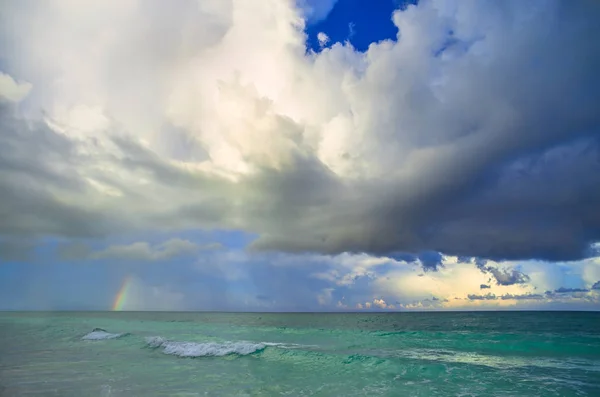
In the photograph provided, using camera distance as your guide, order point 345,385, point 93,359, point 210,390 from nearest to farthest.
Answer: point 210,390, point 345,385, point 93,359

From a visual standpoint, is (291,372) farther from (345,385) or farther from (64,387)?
(64,387)

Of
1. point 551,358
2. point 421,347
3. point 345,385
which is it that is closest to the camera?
point 345,385

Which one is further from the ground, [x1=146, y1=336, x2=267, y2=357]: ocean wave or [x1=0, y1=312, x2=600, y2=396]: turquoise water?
[x1=146, y1=336, x2=267, y2=357]: ocean wave

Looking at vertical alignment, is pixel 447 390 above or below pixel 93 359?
below

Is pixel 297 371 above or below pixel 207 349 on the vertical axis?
below

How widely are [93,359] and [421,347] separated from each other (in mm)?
26003

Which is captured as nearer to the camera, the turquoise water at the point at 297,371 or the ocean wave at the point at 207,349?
the turquoise water at the point at 297,371

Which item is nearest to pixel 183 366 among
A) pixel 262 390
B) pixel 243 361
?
pixel 243 361

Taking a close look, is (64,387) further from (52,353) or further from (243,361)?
(52,353)

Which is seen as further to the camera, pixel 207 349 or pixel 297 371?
pixel 207 349

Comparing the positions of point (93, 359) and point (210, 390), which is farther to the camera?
point (93, 359)

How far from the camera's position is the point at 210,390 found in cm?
1565

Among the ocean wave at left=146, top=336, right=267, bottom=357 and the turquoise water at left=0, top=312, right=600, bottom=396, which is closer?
the turquoise water at left=0, top=312, right=600, bottom=396

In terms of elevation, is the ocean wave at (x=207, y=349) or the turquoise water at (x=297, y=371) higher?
the ocean wave at (x=207, y=349)
